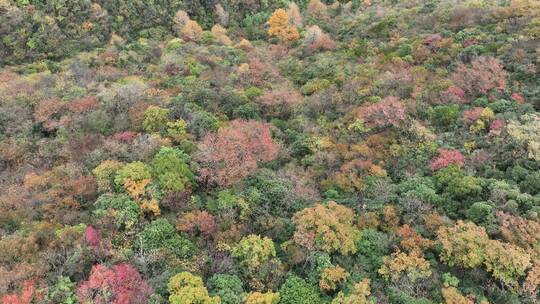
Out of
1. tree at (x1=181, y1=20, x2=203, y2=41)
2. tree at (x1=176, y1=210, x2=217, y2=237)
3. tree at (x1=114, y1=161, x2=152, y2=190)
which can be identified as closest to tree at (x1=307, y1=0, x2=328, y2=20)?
tree at (x1=181, y1=20, x2=203, y2=41)

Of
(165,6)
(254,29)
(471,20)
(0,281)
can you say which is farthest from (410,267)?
(165,6)

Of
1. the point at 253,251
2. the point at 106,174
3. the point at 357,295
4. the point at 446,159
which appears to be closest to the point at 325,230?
the point at 357,295

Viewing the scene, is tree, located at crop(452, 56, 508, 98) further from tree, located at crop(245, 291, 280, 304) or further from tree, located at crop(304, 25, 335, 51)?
tree, located at crop(245, 291, 280, 304)

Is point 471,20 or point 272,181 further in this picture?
point 471,20

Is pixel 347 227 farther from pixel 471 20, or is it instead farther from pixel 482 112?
pixel 471 20

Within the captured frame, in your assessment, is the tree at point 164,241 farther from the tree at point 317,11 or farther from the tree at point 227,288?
the tree at point 317,11

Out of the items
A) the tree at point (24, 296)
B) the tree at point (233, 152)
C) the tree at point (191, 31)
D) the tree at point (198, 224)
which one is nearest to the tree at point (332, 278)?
the tree at point (198, 224)
